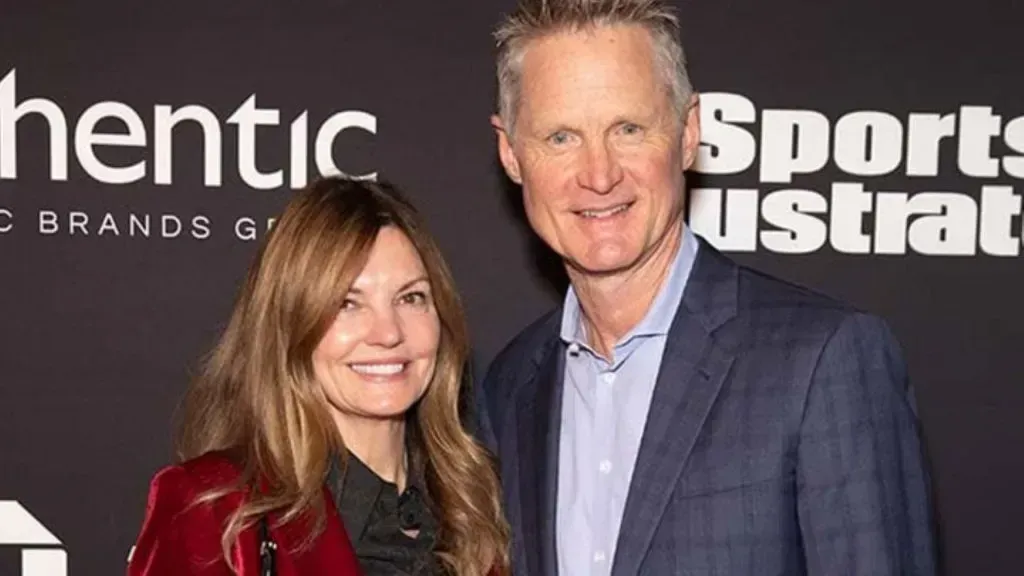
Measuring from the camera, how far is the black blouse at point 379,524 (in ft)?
6.46

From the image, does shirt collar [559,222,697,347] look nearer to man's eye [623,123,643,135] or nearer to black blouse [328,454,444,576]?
man's eye [623,123,643,135]

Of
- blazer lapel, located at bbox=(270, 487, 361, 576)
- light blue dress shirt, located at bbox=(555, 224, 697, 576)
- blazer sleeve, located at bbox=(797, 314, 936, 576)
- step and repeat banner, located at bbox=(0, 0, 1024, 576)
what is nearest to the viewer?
blazer sleeve, located at bbox=(797, 314, 936, 576)

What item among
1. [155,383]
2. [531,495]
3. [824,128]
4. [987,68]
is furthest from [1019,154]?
[155,383]

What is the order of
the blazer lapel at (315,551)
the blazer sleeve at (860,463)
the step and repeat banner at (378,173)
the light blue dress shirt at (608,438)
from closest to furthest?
the blazer sleeve at (860,463) → the blazer lapel at (315,551) → the light blue dress shirt at (608,438) → the step and repeat banner at (378,173)

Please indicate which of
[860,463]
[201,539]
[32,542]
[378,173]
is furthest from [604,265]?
[32,542]

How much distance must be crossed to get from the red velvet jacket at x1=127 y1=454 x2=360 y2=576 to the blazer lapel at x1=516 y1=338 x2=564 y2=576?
1.08 ft

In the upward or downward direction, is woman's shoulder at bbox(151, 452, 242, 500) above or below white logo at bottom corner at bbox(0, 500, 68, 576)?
above

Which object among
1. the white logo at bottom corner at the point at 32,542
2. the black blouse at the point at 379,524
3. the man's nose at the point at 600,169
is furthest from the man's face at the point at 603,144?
Result: the white logo at bottom corner at the point at 32,542

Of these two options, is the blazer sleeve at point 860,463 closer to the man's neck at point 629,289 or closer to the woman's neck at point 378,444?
the man's neck at point 629,289

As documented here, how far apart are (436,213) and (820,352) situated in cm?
115

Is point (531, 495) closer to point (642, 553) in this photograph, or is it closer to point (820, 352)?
point (642, 553)

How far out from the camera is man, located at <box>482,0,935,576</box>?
1.76m

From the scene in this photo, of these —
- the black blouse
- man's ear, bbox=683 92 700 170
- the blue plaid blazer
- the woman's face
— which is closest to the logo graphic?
man's ear, bbox=683 92 700 170

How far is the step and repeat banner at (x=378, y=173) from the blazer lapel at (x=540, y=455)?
1.89 feet
